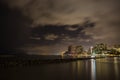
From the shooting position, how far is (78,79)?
27781mm

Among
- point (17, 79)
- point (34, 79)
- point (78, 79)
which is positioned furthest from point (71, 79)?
point (17, 79)

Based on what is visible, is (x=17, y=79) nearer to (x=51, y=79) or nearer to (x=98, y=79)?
(x=51, y=79)

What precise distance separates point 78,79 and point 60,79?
2436mm

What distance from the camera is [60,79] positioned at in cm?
2764

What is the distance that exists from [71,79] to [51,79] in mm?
2705

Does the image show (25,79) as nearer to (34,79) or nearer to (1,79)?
(34,79)

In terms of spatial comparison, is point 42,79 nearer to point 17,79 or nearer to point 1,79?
point 17,79

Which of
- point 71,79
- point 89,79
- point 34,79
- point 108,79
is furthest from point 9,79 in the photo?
point 108,79

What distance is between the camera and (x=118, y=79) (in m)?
27.6

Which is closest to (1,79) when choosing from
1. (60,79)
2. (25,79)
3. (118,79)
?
(25,79)

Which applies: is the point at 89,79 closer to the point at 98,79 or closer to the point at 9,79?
the point at 98,79

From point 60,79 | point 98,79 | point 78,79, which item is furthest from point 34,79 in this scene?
point 98,79

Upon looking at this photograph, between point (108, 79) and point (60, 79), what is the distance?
6.53 metres

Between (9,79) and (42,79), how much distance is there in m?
4.47
